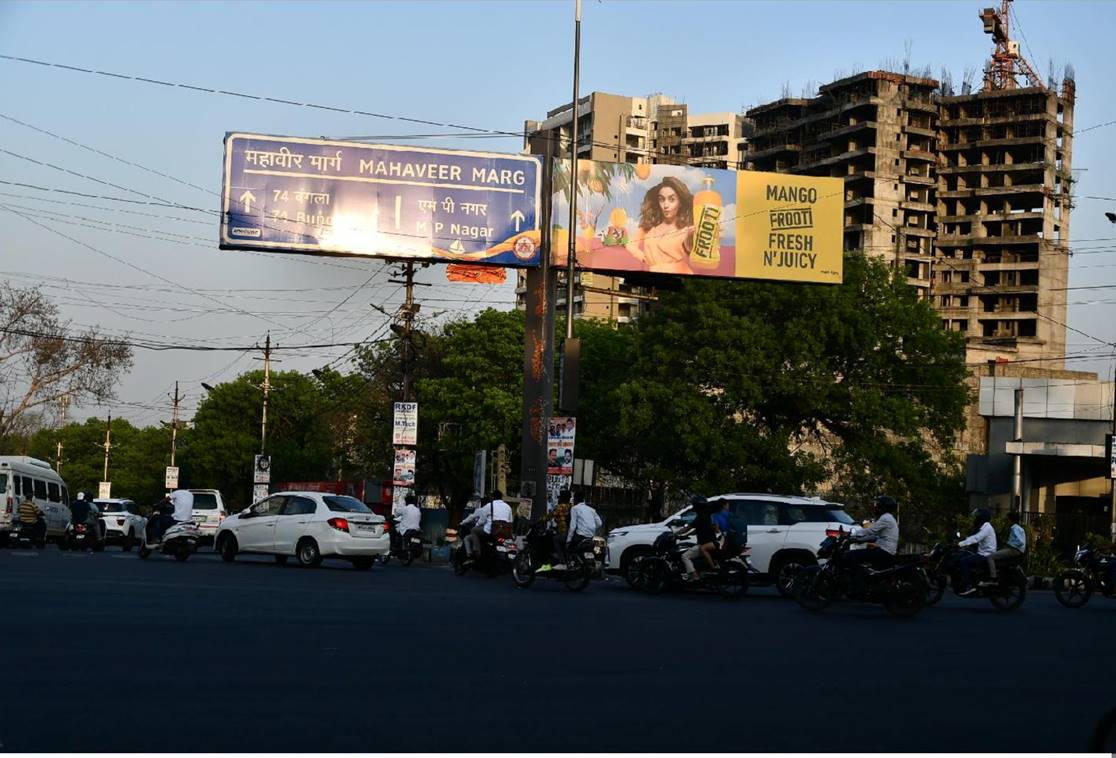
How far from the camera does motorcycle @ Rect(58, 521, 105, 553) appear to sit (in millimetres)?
42969

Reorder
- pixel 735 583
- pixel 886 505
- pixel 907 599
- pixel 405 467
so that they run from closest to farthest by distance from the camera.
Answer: pixel 907 599 → pixel 886 505 → pixel 735 583 → pixel 405 467

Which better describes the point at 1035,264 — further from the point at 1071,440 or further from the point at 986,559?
the point at 986,559

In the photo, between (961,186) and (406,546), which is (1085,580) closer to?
(406,546)

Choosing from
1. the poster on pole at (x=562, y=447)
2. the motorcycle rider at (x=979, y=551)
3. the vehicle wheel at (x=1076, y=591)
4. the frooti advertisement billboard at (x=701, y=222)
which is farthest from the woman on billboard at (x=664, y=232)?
the motorcycle rider at (x=979, y=551)

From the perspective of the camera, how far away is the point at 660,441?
194 feet

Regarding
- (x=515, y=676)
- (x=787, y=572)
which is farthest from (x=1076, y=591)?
(x=515, y=676)

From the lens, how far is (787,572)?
26.0 meters

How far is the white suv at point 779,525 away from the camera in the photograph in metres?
26.9

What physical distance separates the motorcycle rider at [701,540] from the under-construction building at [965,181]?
4283 inches

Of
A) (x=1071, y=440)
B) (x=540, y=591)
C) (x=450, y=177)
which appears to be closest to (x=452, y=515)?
(x=1071, y=440)

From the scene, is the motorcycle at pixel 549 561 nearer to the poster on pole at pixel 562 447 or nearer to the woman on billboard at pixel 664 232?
the poster on pole at pixel 562 447

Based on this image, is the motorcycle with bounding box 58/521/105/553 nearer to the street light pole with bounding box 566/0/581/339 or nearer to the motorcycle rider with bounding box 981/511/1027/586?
the street light pole with bounding box 566/0/581/339

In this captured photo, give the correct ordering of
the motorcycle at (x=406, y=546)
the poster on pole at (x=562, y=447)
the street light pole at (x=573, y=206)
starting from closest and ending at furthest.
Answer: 1. the poster on pole at (x=562, y=447)
2. the motorcycle at (x=406, y=546)
3. the street light pole at (x=573, y=206)

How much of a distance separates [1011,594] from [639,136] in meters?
137
